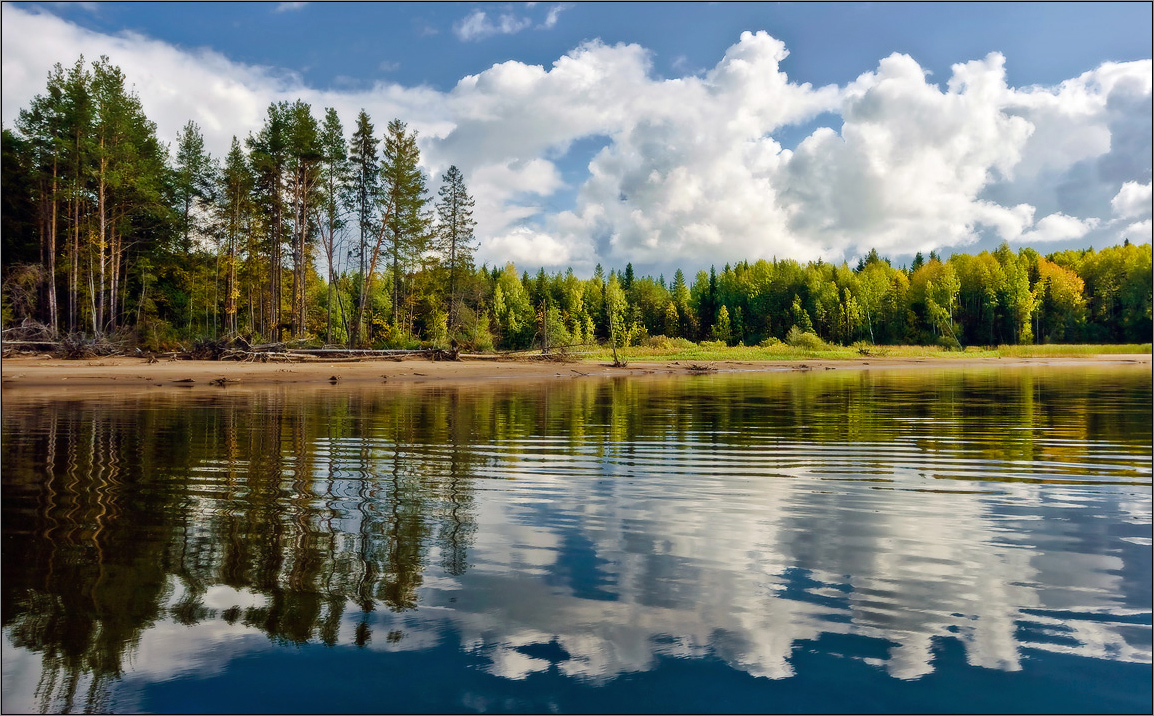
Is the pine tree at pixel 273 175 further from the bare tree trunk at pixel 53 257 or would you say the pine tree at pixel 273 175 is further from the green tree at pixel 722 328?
the green tree at pixel 722 328

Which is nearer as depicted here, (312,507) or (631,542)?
(631,542)

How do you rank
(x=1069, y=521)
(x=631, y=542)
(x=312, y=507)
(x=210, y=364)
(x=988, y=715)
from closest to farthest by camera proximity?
(x=988, y=715)
(x=631, y=542)
(x=1069, y=521)
(x=312, y=507)
(x=210, y=364)

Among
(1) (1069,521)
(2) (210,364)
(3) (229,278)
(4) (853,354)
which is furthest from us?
(4) (853,354)

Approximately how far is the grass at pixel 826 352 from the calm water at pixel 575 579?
45.9 meters

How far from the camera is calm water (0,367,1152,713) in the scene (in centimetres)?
363

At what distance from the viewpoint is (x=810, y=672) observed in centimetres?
374

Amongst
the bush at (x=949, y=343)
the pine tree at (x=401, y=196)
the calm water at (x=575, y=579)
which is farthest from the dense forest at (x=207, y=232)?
the calm water at (x=575, y=579)

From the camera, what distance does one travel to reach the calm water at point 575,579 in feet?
11.9

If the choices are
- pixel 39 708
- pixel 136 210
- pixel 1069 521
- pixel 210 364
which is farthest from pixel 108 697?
pixel 136 210

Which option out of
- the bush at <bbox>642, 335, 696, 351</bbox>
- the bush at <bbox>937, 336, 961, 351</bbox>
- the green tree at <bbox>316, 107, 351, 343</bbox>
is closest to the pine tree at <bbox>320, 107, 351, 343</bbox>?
the green tree at <bbox>316, 107, 351, 343</bbox>

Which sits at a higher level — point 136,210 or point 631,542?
point 136,210

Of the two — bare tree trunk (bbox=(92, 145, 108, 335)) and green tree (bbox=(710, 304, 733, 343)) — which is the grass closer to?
bare tree trunk (bbox=(92, 145, 108, 335))

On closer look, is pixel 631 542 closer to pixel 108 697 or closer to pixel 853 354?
pixel 108 697

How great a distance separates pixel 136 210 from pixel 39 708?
1943 inches
